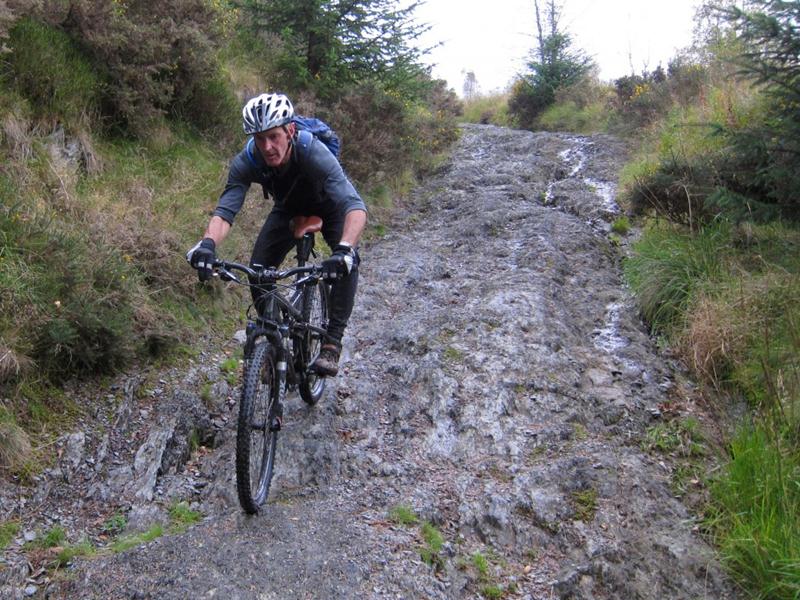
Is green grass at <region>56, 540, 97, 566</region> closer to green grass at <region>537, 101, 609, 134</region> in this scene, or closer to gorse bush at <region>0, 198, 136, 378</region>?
gorse bush at <region>0, 198, 136, 378</region>

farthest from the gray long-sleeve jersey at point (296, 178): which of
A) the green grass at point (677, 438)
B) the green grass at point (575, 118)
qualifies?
the green grass at point (575, 118)

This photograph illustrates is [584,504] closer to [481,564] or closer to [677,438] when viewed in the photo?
[481,564]

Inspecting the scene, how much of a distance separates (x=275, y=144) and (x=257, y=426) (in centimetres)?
177

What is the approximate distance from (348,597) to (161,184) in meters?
5.15

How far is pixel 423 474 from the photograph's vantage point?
4.50m

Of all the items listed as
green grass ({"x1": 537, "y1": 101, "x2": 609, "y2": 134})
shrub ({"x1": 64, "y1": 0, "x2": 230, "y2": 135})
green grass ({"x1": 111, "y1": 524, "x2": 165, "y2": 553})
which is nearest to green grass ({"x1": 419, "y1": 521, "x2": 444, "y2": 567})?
green grass ({"x1": 111, "y1": 524, "x2": 165, "y2": 553})

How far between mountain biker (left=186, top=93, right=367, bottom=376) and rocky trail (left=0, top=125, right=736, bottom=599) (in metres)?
0.95

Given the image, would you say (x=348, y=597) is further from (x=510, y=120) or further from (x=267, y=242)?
(x=510, y=120)

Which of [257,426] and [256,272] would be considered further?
[256,272]

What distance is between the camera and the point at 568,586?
11.7ft

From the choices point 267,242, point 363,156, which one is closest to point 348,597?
point 267,242

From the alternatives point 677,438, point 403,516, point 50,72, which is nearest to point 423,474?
point 403,516

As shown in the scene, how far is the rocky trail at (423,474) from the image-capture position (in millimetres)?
3420

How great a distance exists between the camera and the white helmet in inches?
154
